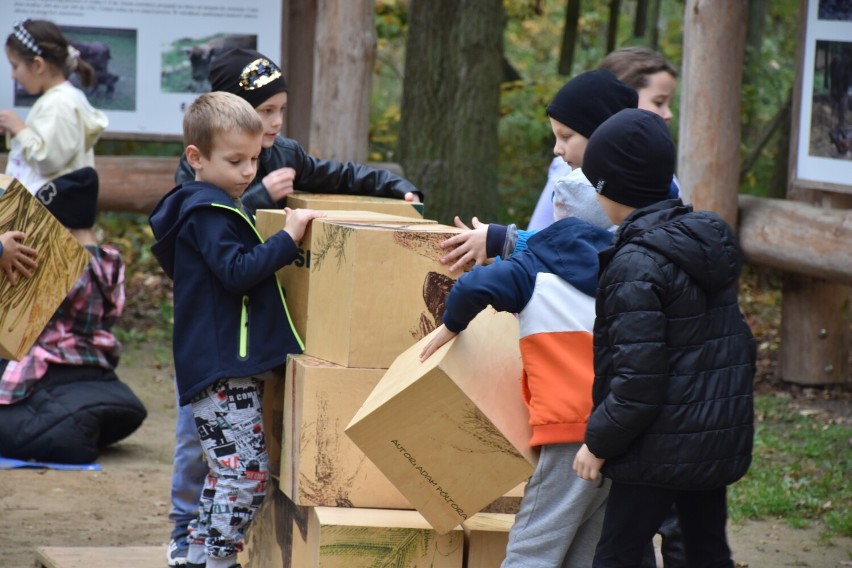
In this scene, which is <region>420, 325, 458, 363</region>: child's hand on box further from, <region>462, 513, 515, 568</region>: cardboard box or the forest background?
the forest background

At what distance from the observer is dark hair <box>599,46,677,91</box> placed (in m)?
4.20

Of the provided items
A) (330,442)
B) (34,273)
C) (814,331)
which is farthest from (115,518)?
(814,331)

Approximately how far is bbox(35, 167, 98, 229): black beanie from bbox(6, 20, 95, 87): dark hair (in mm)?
607

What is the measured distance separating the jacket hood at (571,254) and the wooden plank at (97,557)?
6.20 feet

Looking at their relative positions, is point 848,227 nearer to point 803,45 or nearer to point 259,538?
point 803,45

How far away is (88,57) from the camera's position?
7.31m

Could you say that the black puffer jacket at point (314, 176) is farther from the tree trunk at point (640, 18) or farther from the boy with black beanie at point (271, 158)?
the tree trunk at point (640, 18)

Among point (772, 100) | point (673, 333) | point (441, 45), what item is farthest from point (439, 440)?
point (772, 100)

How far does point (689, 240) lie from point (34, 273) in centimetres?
233

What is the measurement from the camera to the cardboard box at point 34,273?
4082 mm

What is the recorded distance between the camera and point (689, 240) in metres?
2.91

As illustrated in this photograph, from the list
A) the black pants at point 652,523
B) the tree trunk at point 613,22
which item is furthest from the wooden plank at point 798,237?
the tree trunk at point 613,22

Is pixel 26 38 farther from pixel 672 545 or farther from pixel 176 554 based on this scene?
pixel 672 545

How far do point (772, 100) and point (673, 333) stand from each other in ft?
35.2
